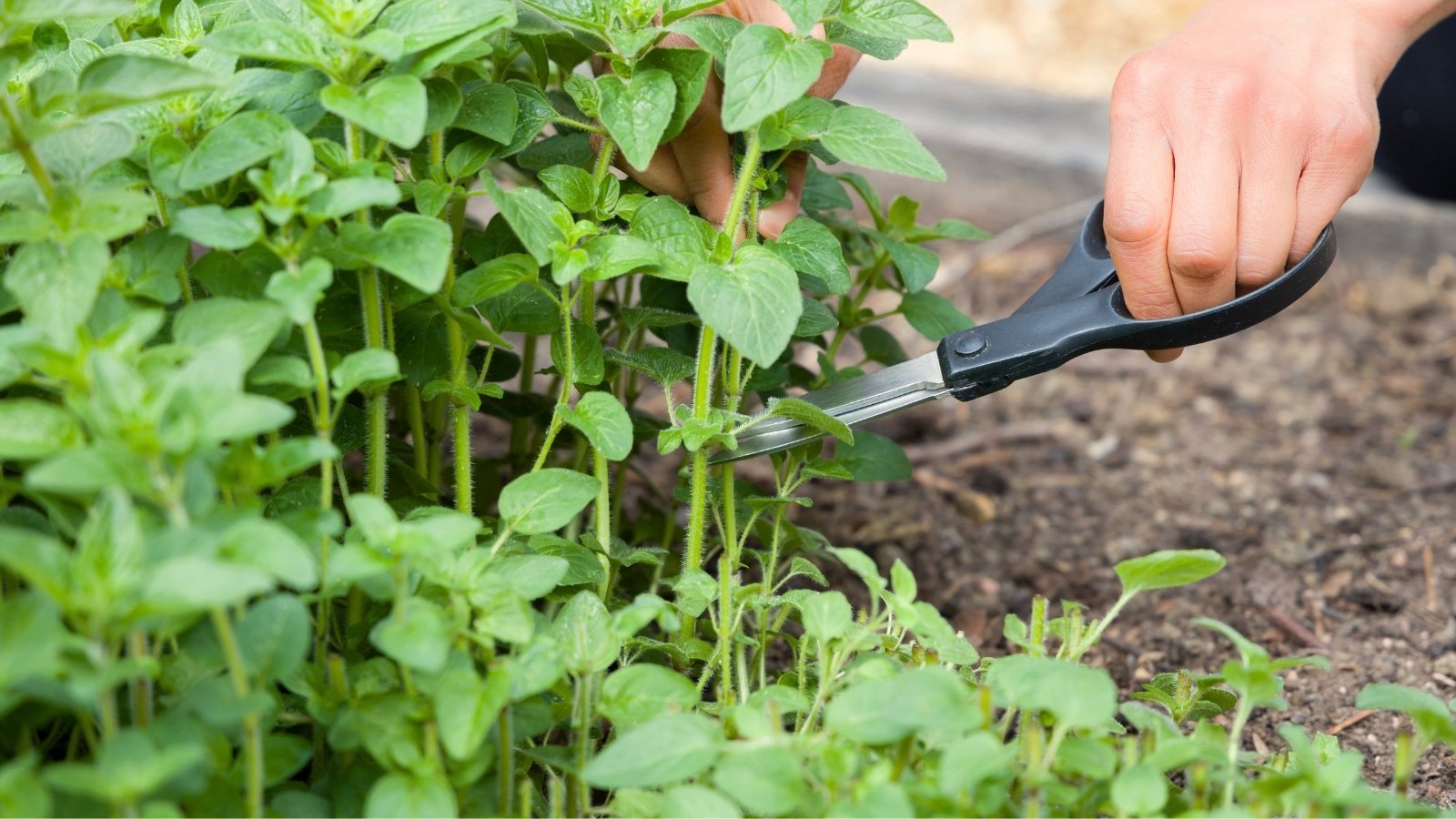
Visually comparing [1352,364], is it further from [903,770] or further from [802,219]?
[903,770]

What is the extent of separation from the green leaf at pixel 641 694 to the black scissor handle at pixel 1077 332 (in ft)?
1.41

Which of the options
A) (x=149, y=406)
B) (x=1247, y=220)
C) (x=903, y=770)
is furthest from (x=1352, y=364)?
(x=149, y=406)

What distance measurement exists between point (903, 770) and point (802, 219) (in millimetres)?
470

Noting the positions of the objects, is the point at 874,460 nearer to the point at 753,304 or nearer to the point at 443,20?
the point at 753,304

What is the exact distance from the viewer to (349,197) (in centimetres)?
79

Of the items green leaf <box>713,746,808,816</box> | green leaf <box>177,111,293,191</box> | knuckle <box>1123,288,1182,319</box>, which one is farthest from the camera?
knuckle <box>1123,288,1182,319</box>

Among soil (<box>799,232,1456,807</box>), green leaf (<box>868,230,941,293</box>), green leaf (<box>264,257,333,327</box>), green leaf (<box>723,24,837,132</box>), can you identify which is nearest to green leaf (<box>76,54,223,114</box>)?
green leaf (<box>264,257,333,327</box>)

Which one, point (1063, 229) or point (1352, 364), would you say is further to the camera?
point (1063, 229)

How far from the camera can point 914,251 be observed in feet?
3.95

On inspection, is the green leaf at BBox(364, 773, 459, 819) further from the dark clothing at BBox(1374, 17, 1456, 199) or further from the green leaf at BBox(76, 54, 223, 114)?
the dark clothing at BBox(1374, 17, 1456, 199)

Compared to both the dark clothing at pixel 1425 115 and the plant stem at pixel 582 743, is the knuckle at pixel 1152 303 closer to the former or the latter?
the plant stem at pixel 582 743

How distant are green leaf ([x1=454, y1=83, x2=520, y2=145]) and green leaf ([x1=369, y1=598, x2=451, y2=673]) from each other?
1.32 feet

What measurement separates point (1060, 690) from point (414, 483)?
655 mm

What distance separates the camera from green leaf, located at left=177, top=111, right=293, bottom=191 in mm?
811
